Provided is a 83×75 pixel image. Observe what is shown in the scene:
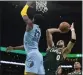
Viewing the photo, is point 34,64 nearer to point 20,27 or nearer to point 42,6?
point 42,6

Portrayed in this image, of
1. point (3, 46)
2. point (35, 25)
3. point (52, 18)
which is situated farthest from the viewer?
point (52, 18)

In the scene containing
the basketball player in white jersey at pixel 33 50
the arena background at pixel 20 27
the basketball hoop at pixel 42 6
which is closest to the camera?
the basketball player in white jersey at pixel 33 50

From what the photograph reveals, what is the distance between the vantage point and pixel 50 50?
560 cm

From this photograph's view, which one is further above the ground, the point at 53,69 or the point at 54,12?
the point at 54,12

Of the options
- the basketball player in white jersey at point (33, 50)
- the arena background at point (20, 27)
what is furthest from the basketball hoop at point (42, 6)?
the basketball player in white jersey at point (33, 50)

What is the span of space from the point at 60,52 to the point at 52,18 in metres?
9.89

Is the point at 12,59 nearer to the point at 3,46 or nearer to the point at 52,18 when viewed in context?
the point at 3,46

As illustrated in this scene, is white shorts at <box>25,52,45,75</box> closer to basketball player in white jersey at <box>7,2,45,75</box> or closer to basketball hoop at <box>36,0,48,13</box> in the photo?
basketball player in white jersey at <box>7,2,45,75</box>

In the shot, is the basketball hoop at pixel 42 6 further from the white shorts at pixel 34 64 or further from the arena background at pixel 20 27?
the white shorts at pixel 34 64

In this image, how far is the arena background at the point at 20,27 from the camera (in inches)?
566

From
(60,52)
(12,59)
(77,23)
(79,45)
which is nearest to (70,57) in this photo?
(79,45)

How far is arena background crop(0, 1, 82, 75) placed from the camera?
47.2 ft

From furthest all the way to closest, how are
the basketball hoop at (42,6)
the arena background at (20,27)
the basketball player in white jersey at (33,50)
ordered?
the arena background at (20,27), the basketball hoop at (42,6), the basketball player in white jersey at (33,50)

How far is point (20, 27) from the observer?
14.9 meters
